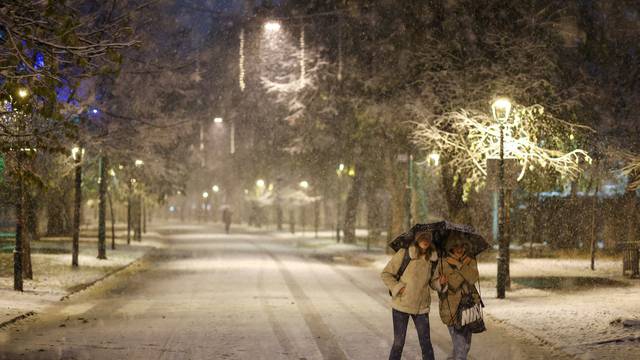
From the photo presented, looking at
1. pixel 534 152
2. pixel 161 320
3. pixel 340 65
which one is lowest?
pixel 161 320

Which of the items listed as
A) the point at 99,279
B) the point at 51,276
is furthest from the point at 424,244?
the point at 51,276

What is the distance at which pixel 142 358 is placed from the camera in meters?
12.1

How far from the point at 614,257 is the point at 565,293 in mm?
15942

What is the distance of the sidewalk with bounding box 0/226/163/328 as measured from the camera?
60.0ft

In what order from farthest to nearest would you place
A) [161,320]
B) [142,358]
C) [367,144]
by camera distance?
[367,144]
[161,320]
[142,358]

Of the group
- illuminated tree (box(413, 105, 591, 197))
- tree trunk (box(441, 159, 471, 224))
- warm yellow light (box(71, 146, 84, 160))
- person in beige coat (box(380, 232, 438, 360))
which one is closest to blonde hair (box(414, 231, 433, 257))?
person in beige coat (box(380, 232, 438, 360))

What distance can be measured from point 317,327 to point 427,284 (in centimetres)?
549

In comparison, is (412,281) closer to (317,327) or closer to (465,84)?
(317,327)

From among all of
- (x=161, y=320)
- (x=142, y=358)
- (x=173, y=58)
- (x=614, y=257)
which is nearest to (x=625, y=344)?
(x=142, y=358)

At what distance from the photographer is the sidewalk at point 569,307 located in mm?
13398

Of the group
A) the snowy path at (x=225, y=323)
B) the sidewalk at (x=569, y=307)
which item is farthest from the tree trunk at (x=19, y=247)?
the sidewalk at (x=569, y=307)

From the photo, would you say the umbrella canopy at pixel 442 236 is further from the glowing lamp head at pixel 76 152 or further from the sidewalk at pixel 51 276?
the glowing lamp head at pixel 76 152

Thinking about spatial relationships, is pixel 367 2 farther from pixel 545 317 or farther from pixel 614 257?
pixel 545 317

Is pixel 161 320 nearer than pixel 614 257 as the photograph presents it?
Yes
